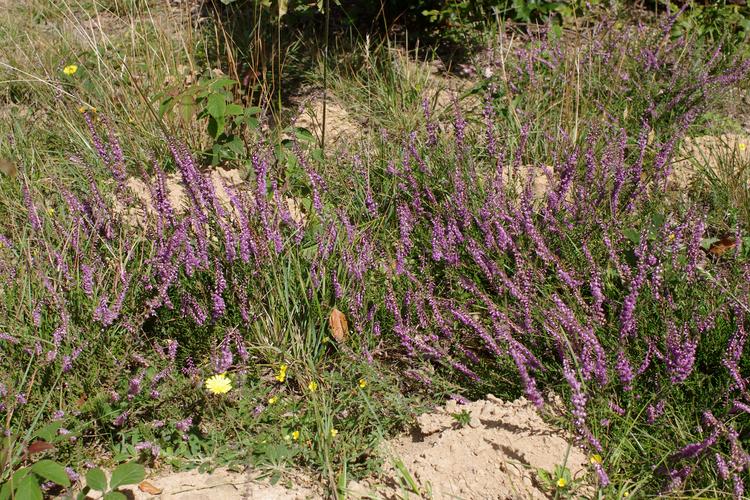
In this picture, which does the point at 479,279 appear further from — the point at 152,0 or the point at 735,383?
the point at 152,0

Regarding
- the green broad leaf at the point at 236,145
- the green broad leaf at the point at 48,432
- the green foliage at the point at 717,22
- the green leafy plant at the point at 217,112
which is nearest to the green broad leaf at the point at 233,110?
the green leafy plant at the point at 217,112

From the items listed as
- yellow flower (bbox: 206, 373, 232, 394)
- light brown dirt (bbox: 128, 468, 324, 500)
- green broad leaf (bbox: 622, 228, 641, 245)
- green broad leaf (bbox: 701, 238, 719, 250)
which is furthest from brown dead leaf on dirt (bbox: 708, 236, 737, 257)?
yellow flower (bbox: 206, 373, 232, 394)

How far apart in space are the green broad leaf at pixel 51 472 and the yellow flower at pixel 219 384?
0.53 m

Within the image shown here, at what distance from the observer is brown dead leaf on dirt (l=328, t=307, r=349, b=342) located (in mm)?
2811

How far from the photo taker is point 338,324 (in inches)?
111

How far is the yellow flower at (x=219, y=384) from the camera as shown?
94.0 inches

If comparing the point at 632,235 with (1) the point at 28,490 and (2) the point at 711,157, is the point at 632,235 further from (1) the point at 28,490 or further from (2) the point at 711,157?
(1) the point at 28,490

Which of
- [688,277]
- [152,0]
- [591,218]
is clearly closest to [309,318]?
[591,218]

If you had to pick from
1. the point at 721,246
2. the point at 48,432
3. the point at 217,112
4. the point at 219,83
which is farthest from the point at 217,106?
the point at 721,246

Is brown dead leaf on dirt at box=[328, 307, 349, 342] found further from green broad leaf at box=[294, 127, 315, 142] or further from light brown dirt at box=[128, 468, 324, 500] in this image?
green broad leaf at box=[294, 127, 315, 142]

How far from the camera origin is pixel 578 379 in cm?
246

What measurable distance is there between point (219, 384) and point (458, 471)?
2.82ft

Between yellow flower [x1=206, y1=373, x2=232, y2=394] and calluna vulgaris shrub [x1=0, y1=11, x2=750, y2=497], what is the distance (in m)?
0.13

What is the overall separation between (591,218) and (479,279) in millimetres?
554
